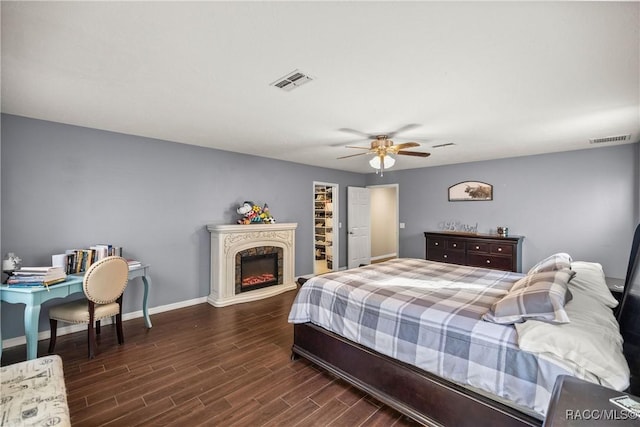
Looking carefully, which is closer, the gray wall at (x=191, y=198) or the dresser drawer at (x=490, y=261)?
the gray wall at (x=191, y=198)

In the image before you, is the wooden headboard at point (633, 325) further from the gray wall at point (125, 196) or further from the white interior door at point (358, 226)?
the white interior door at point (358, 226)

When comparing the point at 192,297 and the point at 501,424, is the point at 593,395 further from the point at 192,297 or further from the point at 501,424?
the point at 192,297

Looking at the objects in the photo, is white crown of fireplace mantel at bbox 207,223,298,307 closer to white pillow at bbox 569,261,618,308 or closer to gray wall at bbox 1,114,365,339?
gray wall at bbox 1,114,365,339

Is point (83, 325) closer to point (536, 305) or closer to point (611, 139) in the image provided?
point (536, 305)

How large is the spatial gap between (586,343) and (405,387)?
1127 mm

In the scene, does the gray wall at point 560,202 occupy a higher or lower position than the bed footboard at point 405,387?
higher

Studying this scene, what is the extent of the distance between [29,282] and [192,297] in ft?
6.73

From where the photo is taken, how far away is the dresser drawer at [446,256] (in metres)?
5.39

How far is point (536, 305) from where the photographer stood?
1697 millimetres

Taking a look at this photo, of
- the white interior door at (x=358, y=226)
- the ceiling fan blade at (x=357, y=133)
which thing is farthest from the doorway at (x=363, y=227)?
the ceiling fan blade at (x=357, y=133)

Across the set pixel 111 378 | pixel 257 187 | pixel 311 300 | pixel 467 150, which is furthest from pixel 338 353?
pixel 467 150

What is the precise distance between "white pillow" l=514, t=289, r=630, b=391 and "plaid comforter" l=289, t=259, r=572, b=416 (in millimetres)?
68

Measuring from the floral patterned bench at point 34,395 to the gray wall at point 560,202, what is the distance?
6192 mm

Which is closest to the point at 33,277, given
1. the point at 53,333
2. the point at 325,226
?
the point at 53,333
